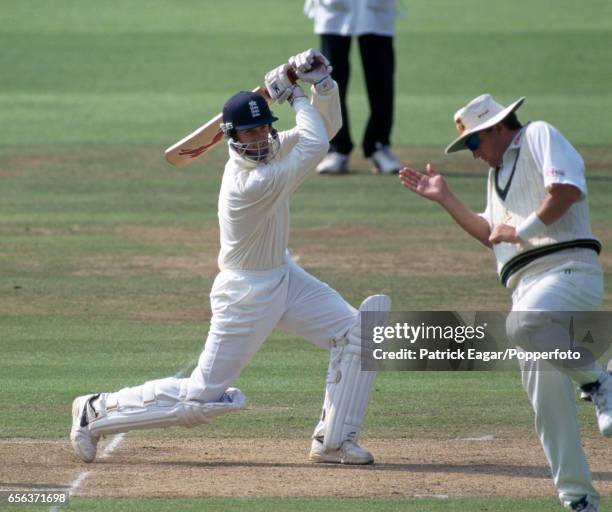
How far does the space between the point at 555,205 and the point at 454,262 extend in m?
7.52

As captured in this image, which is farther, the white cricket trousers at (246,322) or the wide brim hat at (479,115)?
the white cricket trousers at (246,322)

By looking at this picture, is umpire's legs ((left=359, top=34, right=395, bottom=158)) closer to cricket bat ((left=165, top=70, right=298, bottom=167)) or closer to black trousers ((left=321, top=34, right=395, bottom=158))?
black trousers ((left=321, top=34, right=395, bottom=158))

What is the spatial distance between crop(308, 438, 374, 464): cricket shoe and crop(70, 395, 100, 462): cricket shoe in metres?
1.20

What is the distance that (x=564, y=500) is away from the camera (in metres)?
6.71

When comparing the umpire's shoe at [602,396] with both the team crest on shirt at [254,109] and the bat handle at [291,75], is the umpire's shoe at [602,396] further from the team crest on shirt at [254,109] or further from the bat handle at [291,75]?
the bat handle at [291,75]

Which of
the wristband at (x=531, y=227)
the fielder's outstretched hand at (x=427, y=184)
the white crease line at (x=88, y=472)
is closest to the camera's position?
the wristband at (x=531, y=227)

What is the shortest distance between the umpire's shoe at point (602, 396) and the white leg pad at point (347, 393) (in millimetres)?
1417

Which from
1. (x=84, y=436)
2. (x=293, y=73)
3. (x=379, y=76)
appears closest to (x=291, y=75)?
(x=293, y=73)

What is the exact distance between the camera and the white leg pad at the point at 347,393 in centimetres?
799

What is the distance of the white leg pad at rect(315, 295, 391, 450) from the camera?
7.99 metres

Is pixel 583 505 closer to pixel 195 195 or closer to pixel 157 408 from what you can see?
pixel 157 408

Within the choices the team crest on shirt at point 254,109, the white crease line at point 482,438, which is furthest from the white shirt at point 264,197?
the white crease line at point 482,438

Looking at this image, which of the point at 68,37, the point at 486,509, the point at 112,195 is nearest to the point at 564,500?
the point at 486,509

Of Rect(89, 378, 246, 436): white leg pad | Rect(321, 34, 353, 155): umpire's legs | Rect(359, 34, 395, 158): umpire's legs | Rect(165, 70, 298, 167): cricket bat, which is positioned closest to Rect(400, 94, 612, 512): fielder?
Rect(89, 378, 246, 436): white leg pad
